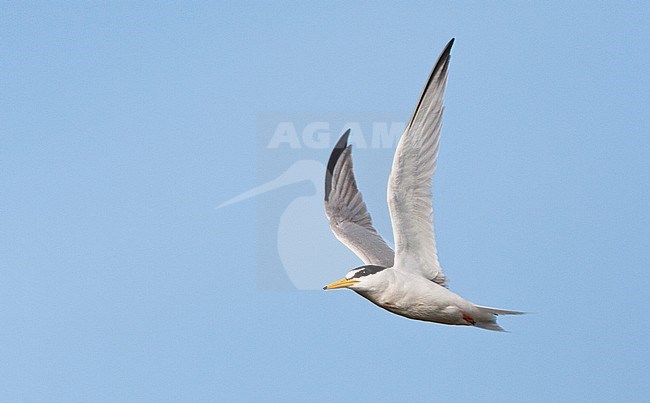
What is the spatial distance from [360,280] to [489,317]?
1994 millimetres

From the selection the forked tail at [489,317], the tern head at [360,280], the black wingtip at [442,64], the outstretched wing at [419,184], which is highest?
the black wingtip at [442,64]

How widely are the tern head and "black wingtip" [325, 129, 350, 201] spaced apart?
414 centimetres

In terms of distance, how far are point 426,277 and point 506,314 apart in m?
1.29

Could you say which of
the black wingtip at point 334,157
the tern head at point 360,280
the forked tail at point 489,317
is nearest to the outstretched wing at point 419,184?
the tern head at point 360,280

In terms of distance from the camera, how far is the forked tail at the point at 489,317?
1364 cm

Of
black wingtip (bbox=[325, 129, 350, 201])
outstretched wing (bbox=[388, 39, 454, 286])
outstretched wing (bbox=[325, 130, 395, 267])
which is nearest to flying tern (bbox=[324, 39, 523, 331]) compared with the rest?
outstretched wing (bbox=[388, 39, 454, 286])

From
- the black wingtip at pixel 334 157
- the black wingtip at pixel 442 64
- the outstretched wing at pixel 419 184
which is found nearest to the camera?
the black wingtip at pixel 442 64

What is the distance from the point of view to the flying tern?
514 inches

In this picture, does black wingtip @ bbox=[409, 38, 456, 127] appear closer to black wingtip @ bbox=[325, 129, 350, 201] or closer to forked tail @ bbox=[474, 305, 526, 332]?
forked tail @ bbox=[474, 305, 526, 332]

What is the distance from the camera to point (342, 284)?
539 inches

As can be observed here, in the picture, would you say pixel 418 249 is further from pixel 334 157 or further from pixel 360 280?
pixel 334 157

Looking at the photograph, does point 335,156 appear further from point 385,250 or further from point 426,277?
point 426,277

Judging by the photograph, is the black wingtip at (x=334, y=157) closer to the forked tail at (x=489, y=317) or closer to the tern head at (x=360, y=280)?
the tern head at (x=360, y=280)

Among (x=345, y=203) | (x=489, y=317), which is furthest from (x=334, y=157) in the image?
(x=489, y=317)
